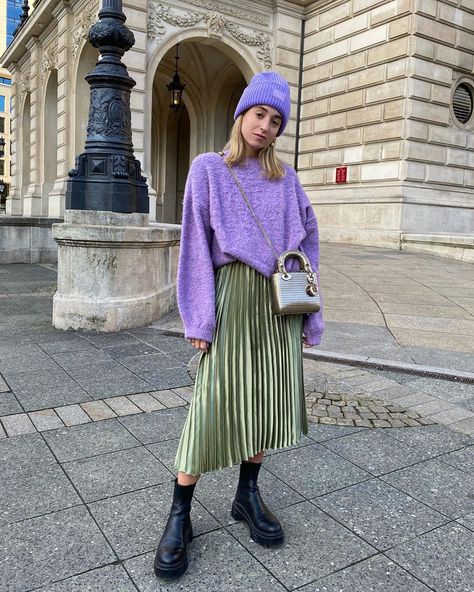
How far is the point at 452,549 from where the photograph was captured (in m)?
2.34

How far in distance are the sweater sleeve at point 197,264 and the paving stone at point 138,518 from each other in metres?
0.91

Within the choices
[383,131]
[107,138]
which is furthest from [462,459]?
[383,131]

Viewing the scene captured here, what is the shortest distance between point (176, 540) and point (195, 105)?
23.5m

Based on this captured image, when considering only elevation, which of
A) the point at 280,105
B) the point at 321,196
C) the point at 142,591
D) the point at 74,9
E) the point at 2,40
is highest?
the point at 2,40

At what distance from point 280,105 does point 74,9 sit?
770 inches

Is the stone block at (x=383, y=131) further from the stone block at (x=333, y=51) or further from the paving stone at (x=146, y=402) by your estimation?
the paving stone at (x=146, y=402)

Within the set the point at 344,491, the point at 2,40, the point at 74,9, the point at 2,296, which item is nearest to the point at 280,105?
the point at 344,491

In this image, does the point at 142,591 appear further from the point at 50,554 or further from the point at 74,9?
the point at 74,9

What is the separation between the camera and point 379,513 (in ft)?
8.59

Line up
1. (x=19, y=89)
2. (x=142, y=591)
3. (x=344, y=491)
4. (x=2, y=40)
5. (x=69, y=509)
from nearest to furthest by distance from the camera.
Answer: (x=142, y=591) < (x=69, y=509) < (x=344, y=491) < (x=19, y=89) < (x=2, y=40)

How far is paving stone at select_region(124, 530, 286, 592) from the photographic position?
2055 millimetres

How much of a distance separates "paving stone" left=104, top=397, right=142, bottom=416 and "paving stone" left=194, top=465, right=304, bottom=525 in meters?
1.00

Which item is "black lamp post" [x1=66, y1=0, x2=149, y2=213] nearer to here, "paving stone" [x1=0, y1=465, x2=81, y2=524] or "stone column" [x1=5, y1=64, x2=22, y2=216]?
"paving stone" [x1=0, y1=465, x2=81, y2=524]

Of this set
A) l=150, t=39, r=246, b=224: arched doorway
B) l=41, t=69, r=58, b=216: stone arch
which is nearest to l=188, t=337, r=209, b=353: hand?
l=150, t=39, r=246, b=224: arched doorway
